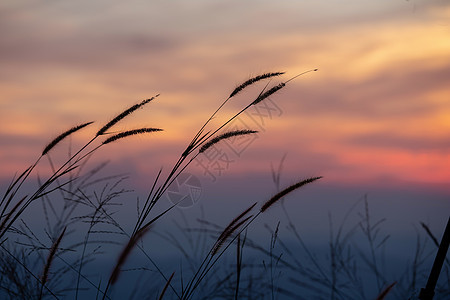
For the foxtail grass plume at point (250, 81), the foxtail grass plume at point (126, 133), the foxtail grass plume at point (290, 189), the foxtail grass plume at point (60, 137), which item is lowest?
the foxtail grass plume at point (290, 189)

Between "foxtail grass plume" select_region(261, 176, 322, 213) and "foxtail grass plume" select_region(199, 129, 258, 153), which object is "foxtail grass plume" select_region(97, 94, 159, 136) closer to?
"foxtail grass plume" select_region(199, 129, 258, 153)

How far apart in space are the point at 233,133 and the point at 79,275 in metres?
1.05

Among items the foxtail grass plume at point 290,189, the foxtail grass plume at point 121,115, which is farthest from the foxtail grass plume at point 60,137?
the foxtail grass plume at point 290,189

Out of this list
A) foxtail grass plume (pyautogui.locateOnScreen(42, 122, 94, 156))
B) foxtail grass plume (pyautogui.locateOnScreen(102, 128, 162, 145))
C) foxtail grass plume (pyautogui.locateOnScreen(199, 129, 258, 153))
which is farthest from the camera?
foxtail grass plume (pyautogui.locateOnScreen(42, 122, 94, 156))

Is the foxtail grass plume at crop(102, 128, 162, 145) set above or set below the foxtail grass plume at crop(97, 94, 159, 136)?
below

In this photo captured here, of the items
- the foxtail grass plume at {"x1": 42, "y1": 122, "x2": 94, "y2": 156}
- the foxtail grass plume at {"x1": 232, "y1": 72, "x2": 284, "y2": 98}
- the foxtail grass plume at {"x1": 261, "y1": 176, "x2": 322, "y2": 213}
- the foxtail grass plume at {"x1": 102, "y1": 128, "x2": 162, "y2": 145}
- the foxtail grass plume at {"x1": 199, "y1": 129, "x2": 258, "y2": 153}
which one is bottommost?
the foxtail grass plume at {"x1": 261, "y1": 176, "x2": 322, "y2": 213}

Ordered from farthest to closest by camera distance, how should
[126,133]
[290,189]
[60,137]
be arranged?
[60,137]
[126,133]
[290,189]

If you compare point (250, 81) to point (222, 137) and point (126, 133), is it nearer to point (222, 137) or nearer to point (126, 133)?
point (222, 137)

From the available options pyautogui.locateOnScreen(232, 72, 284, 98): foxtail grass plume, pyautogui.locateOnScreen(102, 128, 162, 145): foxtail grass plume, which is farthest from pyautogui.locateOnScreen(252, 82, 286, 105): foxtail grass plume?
pyautogui.locateOnScreen(102, 128, 162, 145): foxtail grass plume

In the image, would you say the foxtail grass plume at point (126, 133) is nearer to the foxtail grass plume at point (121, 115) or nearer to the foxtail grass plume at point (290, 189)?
the foxtail grass plume at point (121, 115)

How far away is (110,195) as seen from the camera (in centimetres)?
286

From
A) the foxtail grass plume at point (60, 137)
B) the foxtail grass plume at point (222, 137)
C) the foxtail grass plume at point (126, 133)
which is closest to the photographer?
the foxtail grass plume at point (222, 137)

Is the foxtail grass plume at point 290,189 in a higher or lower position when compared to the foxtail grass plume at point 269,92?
lower

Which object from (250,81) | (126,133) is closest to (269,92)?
(250,81)
